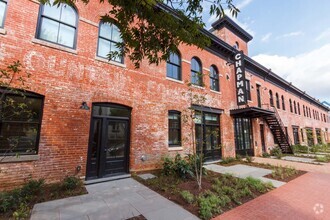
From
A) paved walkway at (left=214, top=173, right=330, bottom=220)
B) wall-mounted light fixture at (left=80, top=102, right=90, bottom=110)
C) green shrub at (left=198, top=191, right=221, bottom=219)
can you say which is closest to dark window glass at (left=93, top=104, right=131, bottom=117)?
wall-mounted light fixture at (left=80, top=102, right=90, bottom=110)

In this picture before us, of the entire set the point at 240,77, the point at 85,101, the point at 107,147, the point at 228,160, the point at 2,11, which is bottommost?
the point at 228,160

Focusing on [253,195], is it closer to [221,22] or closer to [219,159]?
[219,159]

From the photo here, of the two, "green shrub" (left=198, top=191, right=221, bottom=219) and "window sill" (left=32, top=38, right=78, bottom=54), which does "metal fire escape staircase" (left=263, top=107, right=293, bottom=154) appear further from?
"window sill" (left=32, top=38, right=78, bottom=54)

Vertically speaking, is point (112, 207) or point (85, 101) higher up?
point (85, 101)

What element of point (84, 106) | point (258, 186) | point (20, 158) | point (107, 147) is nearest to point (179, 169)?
point (258, 186)

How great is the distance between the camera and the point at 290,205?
480 centimetres

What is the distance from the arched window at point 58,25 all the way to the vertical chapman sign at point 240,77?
11.4 metres

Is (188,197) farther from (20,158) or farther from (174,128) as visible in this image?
(20,158)

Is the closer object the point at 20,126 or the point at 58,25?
the point at 20,126

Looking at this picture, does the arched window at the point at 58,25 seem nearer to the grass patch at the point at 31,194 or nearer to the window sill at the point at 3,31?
the window sill at the point at 3,31

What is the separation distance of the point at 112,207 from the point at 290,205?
5050 millimetres

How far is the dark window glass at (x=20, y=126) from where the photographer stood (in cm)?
511

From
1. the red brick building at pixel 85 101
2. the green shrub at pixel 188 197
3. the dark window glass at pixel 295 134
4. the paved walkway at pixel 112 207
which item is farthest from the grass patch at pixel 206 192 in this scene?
the dark window glass at pixel 295 134

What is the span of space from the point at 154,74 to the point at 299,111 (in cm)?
2564
